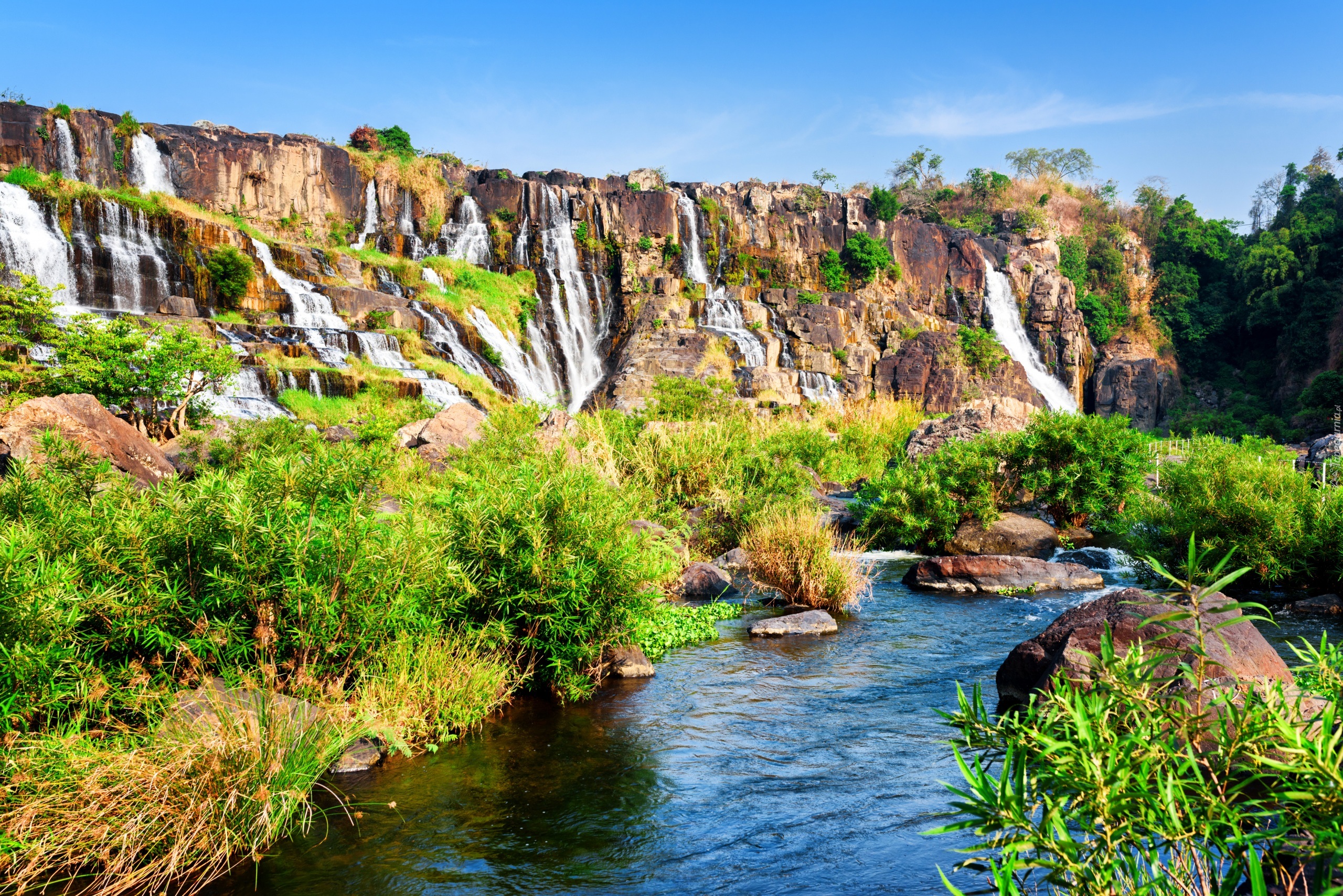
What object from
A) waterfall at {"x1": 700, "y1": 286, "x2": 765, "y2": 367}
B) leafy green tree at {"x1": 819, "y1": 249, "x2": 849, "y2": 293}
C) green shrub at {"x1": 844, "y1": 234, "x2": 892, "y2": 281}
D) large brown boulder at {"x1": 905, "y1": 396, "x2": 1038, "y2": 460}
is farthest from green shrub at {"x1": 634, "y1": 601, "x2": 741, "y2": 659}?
green shrub at {"x1": 844, "y1": 234, "x2": 892, "y2": 281}

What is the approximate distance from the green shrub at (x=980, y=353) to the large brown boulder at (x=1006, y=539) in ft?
114

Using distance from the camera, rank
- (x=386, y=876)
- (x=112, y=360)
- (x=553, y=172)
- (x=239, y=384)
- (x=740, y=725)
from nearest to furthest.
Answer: (x=386, y=876)
(x=740, y=725)
(x=112, y=360)
(x=239, y=384)
(x=553, y=172)

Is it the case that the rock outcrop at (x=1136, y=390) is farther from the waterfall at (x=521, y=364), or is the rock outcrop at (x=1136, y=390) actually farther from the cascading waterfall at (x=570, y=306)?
the waterfall at (x=521, y=364)

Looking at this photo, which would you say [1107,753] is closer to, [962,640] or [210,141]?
[962,640]

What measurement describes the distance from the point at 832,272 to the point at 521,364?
21.8 metres

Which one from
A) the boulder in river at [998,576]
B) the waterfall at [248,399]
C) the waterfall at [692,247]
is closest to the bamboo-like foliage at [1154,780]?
the boulder in river at [998,576]

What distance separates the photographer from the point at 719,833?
16.9ft

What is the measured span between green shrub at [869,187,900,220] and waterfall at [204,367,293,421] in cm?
4113

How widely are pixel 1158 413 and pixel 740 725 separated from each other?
174 ft

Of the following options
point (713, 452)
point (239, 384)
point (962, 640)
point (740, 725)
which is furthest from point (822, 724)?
point (239, 384)

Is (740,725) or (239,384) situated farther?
(239,384)

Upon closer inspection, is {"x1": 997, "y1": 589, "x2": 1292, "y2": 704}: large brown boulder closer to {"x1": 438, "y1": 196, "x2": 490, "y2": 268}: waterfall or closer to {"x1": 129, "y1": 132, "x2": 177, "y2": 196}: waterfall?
{"x1": 438, "y1": 196, "x2": 490, "y2": 268}: waterfall

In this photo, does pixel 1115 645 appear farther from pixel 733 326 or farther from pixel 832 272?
pixel 832 272

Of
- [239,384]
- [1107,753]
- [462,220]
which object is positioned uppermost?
[462,220]
